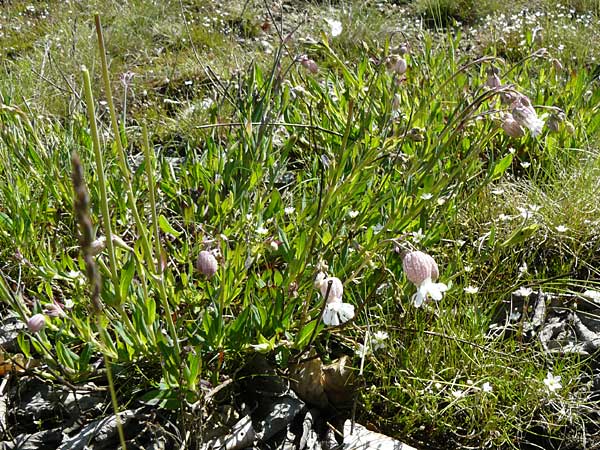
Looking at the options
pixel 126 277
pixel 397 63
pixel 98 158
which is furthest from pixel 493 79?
pixel 98 158

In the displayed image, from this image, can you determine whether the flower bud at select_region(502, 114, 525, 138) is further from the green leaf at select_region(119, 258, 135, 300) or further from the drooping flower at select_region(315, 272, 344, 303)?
the green leaf at select_region(119, 258, 135, 300)

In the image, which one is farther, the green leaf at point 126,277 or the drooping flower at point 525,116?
the drooping flower at point 525,116

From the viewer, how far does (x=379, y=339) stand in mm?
1766

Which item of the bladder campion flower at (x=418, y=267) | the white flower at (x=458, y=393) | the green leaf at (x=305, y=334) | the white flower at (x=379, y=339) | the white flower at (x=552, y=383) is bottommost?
the white flower at (x=458, y=393)

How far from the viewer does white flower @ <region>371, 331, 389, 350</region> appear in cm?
176

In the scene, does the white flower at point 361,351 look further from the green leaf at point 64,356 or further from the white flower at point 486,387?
the green leaf at point 64,356

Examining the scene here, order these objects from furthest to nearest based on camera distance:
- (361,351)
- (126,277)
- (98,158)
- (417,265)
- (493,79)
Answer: (493,79) < (361,351) < (126,277) < (417,265) < (98,158)

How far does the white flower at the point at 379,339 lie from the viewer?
5.77 ft

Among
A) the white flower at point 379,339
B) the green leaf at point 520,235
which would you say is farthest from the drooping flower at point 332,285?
the green leaf at point 520,235

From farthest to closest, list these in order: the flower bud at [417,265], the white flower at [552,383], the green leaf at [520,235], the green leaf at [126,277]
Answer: the green leaf at [520,235], the white flower at [552,383], the green leaf at [126,277], the flower bud at [417,265]

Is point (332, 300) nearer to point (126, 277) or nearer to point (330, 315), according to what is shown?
point (330, 315)

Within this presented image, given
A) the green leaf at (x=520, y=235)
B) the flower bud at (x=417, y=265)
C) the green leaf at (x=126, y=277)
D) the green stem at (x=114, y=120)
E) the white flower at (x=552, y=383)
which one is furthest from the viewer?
the green leaf at (x=520, y=235)

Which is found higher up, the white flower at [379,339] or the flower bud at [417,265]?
the flower bud at [417,265]

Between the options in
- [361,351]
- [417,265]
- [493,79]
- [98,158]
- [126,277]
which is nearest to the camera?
[98,158]
